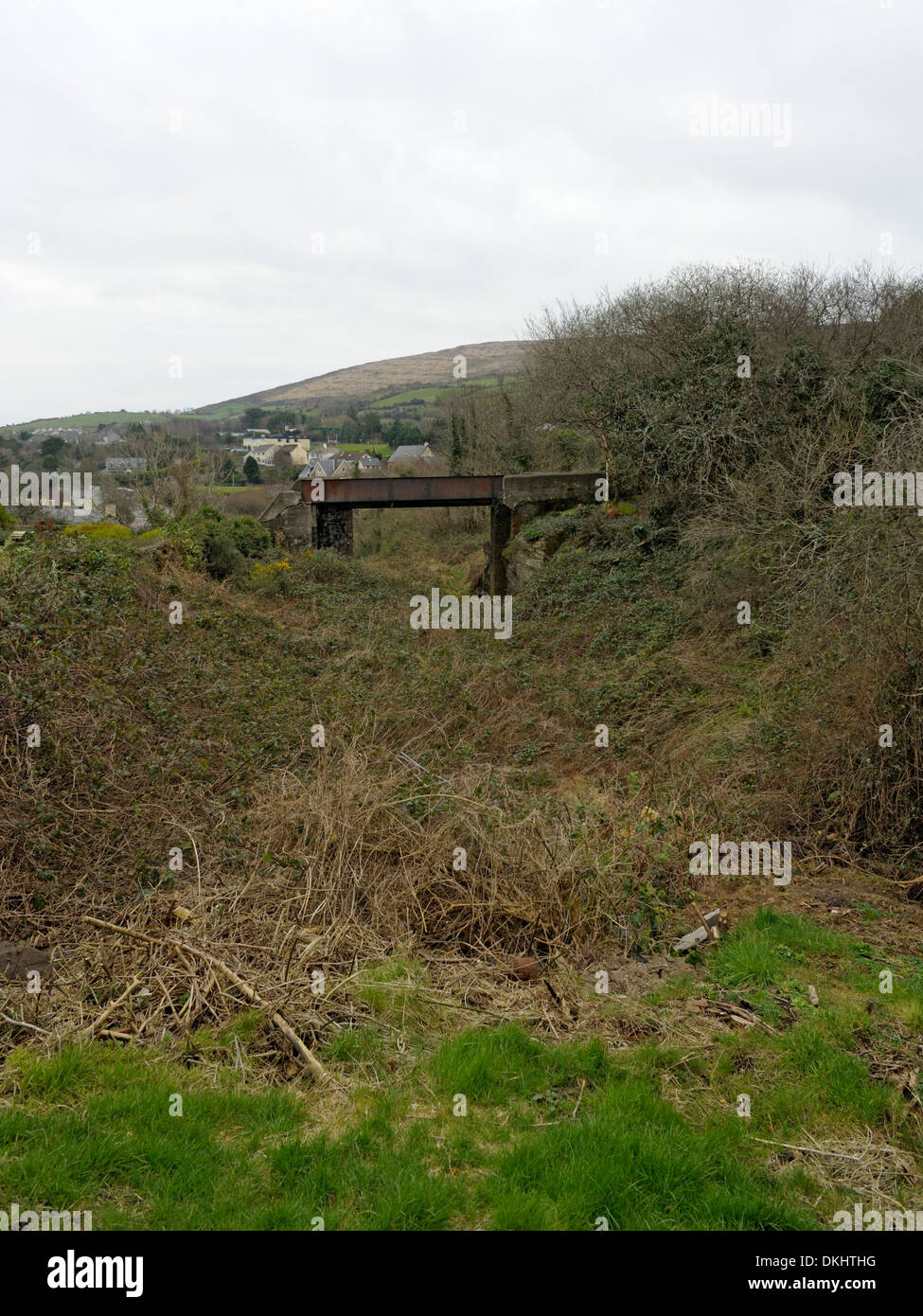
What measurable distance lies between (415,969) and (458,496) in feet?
64.1

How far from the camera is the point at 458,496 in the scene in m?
24.0

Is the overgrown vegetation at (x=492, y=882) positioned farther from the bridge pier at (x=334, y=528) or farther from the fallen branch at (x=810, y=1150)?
the bridge pier at (x=334, y=528)

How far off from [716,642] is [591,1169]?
11032mm

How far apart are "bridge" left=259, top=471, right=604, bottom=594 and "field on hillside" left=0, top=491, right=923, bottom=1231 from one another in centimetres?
1115

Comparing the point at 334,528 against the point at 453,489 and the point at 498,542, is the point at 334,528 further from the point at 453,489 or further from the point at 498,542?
the point at 498,542

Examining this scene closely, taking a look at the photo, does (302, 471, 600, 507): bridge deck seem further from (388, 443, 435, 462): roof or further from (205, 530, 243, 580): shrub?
(388, 443, 435, 462): roof

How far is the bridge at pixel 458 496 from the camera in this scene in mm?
22469

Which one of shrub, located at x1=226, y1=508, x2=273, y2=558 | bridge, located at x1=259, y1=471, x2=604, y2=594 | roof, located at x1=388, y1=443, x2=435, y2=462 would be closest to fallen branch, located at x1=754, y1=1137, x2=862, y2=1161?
bridge, located at x1=259, y1=471, x2=604, y2=594

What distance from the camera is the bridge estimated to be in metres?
22.5

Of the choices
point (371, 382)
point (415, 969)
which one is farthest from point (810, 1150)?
point (371, 382)

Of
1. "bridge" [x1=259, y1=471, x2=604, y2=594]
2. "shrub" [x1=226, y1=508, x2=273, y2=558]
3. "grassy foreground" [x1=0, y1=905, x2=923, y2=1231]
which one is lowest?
"grassy foreground" [x1=0, y1=905, x2=923, y2=1231]
